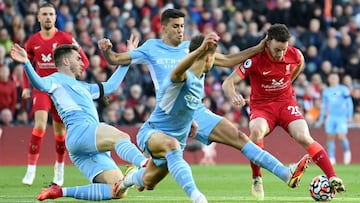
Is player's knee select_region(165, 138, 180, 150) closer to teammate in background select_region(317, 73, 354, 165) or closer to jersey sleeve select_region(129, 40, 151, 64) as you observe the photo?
jersey sleeve select_region(129, 40, 151, 64)

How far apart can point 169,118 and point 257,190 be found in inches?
119

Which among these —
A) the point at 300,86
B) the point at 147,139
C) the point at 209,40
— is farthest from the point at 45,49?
the point at 300,86

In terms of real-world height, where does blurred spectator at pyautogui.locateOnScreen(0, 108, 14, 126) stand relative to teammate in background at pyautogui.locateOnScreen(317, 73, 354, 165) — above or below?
above

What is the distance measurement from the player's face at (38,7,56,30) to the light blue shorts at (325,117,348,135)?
9898mm

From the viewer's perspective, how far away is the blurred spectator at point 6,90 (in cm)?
2209

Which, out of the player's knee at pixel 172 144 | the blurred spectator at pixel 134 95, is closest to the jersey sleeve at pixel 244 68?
the player's knee at pixel 172 144

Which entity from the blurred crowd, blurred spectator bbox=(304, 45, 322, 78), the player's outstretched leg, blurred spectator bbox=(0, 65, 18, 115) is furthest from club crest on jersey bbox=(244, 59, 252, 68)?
blurred spectator bbox=(304, 45, 322, 78)

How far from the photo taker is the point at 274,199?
13195 mm

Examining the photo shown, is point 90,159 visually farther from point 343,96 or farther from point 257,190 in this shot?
point 343,96

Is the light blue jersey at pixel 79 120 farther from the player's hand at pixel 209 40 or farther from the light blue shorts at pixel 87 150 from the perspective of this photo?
the player's hand at pixel 209 40

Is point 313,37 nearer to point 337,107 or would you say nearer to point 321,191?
point 337,107

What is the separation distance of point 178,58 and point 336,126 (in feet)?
39.0

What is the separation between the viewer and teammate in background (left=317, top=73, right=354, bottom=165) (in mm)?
24547

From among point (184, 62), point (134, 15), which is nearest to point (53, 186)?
point (184, 62)
